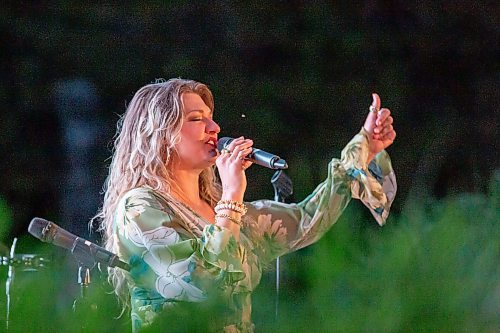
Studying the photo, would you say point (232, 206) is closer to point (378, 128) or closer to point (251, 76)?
point (378, 128)

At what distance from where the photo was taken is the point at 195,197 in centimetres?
162

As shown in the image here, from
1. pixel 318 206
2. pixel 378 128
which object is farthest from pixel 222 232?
pixel 378 128

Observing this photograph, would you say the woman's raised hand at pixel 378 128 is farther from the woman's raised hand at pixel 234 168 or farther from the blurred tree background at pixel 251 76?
the blurred tree background at pixel 251 76

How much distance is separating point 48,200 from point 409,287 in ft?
8.68

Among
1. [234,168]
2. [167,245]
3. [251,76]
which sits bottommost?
[167,245]

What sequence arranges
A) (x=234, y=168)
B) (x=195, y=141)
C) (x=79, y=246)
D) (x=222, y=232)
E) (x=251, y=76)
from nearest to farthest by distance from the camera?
(x=79, y=246) < (x=222, y=232) < (x=234, y=168) < (x=195, y=141) < (x=251, y=76)

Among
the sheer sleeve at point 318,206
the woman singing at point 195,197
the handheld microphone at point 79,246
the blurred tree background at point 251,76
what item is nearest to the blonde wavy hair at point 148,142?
the woman singing at point 195,197

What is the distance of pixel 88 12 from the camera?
3074 millimetres

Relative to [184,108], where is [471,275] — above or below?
below

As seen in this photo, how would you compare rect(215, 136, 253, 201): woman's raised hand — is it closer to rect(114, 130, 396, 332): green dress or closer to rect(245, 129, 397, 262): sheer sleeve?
rect(114, 130, 396, 332): green dress

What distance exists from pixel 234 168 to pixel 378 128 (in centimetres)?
46

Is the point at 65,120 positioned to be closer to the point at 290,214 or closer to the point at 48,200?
the point at 48,200

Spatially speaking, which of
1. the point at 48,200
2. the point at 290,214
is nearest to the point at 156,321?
the point at 290,214

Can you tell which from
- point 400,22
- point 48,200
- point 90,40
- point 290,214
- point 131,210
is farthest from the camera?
point 400,22
